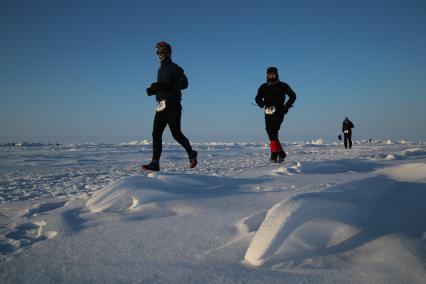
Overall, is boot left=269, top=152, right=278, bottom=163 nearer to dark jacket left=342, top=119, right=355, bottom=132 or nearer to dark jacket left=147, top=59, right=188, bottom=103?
dark jacket left=147, top=59, right=188, bottom=103

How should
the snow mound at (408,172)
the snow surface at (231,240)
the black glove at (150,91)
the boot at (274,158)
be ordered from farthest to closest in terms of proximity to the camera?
the boot at (274,158) < the black glove at (150,91) < the snow mound at (408,172) < the snow surface at (231,240)

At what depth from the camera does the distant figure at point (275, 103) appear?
5.90 m

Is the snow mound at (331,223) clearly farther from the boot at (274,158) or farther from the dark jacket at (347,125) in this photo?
the dark jacket at (347,125)

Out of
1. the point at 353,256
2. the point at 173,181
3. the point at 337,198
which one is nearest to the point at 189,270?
the point at 353,256

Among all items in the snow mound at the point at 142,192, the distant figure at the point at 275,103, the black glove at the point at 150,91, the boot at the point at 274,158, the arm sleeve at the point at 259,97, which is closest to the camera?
the snow mound at the point at 142,192

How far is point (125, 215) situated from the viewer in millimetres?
1707

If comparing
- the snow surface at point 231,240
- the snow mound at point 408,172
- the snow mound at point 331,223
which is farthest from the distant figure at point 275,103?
the snow mound at point 331,223

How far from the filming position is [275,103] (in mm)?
5918

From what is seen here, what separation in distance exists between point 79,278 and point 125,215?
766 millimetres

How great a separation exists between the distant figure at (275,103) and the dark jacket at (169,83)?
1.98 metres

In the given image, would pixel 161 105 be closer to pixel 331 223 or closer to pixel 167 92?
pixel 167 92

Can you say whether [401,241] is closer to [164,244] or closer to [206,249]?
[206,249]

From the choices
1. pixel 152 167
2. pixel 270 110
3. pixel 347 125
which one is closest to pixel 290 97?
pixel 270 110

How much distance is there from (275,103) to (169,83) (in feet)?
7.25
